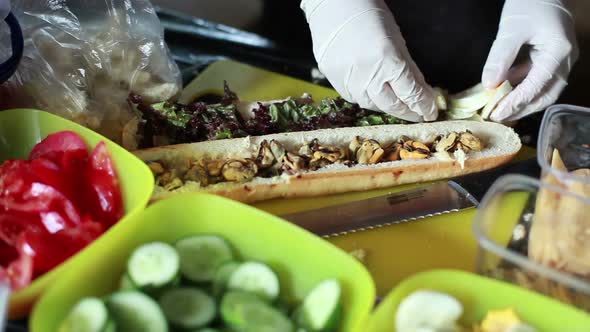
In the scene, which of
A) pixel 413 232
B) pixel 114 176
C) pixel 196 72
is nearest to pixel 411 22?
pixel 196 72

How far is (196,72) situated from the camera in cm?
268

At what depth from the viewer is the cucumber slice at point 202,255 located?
4.79 feet

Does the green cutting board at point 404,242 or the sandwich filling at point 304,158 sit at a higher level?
the sandwich filling at point 304,158

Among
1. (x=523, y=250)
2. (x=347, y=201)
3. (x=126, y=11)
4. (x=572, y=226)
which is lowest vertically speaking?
(x=347, y=201)

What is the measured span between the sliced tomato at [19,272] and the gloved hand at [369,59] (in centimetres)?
119

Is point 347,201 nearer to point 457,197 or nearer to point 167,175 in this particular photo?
point 457,197

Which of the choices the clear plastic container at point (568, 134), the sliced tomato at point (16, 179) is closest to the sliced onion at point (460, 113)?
the clear plastic container at point (568, 134)

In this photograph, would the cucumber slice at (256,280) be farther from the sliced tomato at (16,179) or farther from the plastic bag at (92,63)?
the plastic bag at (92,63)

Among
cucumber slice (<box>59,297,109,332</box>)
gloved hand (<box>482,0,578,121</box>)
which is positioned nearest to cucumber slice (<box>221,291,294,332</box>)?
cucumber slice (<box>59,297,109,332</box>)

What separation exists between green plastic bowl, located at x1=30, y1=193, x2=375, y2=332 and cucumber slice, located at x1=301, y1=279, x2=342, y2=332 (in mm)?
46

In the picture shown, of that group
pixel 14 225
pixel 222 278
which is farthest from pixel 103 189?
pixel 222 278

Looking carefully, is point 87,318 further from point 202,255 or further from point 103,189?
point 103,189

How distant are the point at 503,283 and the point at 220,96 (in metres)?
1.50

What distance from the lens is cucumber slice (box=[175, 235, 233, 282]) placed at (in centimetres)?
146
